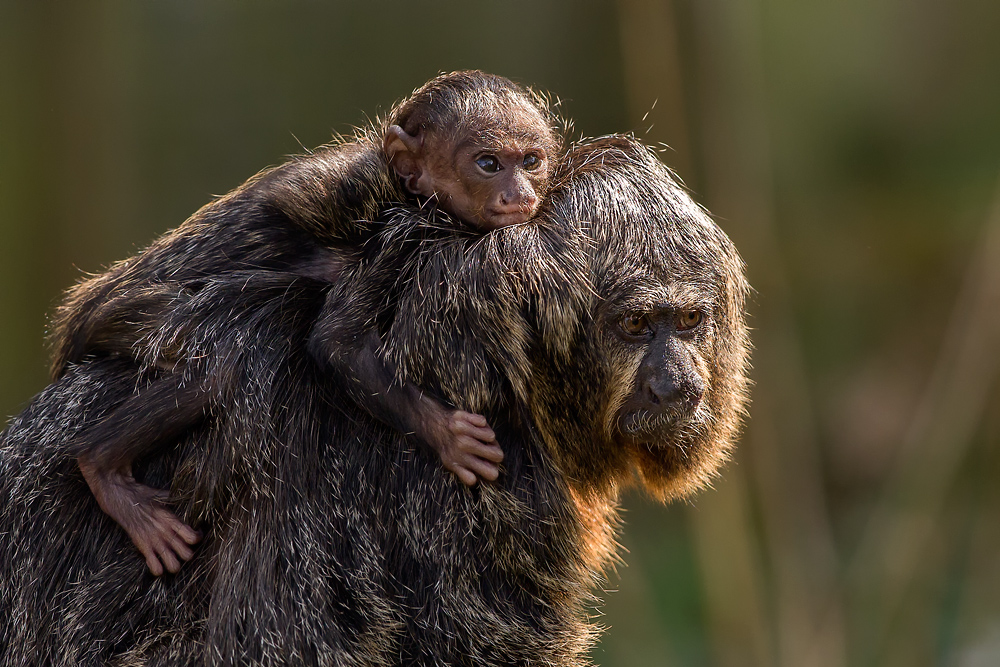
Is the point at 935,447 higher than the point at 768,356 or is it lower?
lower

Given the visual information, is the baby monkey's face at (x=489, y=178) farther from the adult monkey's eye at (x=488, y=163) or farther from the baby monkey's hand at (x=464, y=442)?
the baby monkey's hand at (x=464, y=442)

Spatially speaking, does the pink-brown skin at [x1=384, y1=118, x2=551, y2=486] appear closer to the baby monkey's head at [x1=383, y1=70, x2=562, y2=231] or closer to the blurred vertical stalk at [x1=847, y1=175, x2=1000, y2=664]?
the baby monkey's head at [x1=383, y1=70, x2=562, y2=231]

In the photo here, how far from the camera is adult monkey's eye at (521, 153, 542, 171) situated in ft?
11.7

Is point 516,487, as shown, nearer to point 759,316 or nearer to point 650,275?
point 650,275

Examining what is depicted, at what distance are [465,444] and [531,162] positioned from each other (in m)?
1.16

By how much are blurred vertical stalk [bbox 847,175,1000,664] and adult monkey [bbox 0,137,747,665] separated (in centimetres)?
486

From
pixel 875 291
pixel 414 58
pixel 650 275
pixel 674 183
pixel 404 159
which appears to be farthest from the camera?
pixel 875 291

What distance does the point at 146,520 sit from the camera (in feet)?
10.3

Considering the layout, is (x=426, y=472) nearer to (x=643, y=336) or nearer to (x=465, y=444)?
(x=465, y=444)

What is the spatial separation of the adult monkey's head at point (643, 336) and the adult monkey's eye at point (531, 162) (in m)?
0.17

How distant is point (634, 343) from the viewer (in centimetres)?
303

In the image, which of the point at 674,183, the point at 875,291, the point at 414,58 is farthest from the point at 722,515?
the point at 674,183

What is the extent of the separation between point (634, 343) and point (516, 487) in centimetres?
57

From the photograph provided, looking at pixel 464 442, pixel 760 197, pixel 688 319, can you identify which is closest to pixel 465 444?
pixel 464 442
